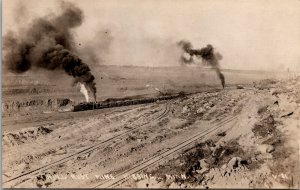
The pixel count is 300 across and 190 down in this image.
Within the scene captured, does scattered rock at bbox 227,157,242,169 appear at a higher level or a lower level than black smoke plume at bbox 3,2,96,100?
lower

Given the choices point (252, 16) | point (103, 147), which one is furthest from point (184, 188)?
point (252, 16)

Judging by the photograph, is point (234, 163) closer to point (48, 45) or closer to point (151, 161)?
point (151, 161)

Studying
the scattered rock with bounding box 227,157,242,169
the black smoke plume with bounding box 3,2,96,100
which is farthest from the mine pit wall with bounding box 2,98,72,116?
the scattered rock with bounding box 227,157,242,169

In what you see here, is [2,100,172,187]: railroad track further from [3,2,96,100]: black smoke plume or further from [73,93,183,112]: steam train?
[3,2,96,100]: black smoke plume

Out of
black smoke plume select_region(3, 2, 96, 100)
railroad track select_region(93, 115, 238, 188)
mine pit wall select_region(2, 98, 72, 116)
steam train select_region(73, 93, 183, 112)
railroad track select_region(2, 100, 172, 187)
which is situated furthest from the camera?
steam train select_region(73, 93, 183, 112)

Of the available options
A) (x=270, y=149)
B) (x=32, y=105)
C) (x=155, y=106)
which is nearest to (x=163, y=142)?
(x=155, y=106)

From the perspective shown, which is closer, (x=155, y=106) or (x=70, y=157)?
(x=70, y=157)
